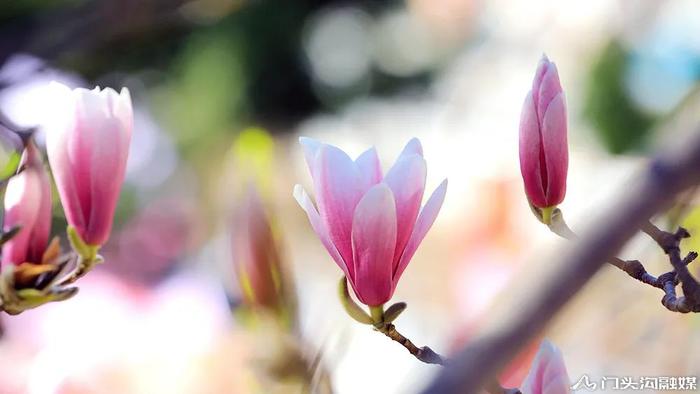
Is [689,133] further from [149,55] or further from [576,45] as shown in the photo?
[149,55]

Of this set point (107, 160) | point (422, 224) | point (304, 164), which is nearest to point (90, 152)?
point (107, 160)

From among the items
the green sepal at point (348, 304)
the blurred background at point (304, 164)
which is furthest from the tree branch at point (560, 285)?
the green sepal at point (348, 304)

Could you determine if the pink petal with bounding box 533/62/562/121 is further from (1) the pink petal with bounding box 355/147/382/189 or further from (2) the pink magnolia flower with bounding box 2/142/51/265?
(2) the pink magnolia flower with bounding box 2/142/51/265

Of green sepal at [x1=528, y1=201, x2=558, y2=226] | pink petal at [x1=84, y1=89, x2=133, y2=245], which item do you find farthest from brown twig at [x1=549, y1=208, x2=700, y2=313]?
pink petal at [x1=84, y1=89, x2=133, y2=245]

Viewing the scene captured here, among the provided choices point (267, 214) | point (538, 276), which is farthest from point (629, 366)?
point (538, 276)

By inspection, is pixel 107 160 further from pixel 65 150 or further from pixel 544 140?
pixel 544 140

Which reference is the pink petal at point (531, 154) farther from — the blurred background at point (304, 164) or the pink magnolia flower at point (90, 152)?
the pink magnolia flower at point (90, 152)
